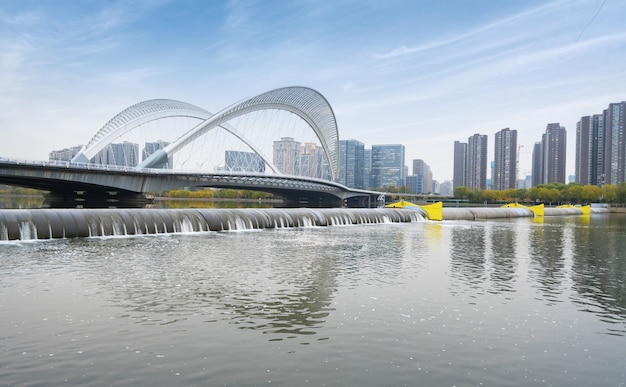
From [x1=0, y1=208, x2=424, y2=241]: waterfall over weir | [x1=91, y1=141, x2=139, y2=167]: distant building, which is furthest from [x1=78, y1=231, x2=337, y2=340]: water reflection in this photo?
[x1=91, y1=141, x2=139, y2=167]: distant building

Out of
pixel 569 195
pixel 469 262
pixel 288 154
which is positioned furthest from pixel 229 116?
pixel 569 195

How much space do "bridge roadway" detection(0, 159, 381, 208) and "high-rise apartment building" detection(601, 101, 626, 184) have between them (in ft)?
406

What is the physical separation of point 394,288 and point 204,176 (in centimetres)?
5550

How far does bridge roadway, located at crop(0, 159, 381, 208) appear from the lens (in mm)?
49062

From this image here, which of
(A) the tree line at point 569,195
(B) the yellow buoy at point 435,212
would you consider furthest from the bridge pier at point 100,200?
(A) the tree line at point 569,195

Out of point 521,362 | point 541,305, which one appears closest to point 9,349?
point 521,362

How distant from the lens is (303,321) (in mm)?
10461

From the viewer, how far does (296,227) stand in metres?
40.1

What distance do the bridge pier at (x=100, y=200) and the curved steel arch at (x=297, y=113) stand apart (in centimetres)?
614

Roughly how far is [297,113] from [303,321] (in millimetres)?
90288

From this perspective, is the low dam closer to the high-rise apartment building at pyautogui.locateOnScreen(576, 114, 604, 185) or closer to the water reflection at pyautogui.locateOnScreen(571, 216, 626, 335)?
the water reflection at pyautogui.locateOnScreen(571, 216, 626, 335)

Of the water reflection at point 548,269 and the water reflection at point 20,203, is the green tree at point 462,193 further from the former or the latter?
the water reflection at point 548,269

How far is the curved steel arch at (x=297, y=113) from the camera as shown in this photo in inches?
3029

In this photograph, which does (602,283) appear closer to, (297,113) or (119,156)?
(297,113)
